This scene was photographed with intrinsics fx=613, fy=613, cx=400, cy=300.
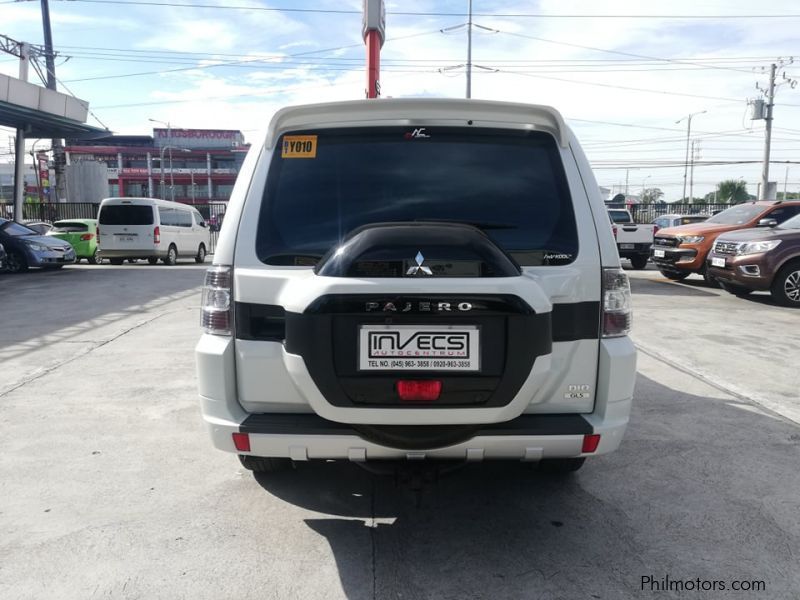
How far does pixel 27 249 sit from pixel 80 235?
369 centimetres

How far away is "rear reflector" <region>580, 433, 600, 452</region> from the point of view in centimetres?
250

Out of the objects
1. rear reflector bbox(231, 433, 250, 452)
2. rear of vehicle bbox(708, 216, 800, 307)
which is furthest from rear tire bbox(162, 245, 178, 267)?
rear reflector bbox(231, 433, 250, 452)

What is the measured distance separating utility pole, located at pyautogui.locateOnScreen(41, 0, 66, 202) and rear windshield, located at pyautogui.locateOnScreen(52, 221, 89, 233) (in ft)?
30.4

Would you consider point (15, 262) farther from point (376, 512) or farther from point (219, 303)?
point (376, 512)

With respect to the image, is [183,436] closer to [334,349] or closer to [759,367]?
[334,349]

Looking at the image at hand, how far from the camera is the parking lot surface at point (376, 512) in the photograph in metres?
2.51

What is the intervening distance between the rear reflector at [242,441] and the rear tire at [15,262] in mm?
16009

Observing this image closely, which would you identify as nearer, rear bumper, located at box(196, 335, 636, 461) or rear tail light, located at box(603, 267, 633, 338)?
rear bumper, located at box(196, 335, 636, 461)

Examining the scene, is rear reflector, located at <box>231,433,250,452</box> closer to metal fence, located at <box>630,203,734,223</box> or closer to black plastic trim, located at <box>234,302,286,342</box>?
black plastic trim, located at <box>234,302,286,342</box>

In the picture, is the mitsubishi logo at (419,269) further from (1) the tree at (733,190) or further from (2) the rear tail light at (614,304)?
(1) the tree at (733,190)

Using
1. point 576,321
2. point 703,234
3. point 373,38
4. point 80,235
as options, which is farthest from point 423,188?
point 80,235

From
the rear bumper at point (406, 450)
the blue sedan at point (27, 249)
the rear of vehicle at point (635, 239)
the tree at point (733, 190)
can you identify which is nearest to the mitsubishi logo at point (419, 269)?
the rear bumper at point (406, 450)

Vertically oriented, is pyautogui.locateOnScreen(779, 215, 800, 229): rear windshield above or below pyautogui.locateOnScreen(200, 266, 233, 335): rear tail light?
above

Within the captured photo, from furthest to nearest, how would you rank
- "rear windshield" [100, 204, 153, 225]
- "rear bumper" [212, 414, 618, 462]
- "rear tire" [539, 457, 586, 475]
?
"rear windshield" [100, 204, 153, 225]
"rear tire" [539, 457, 586, 475]
"rear bumper" [212, 414, 618, 462]
